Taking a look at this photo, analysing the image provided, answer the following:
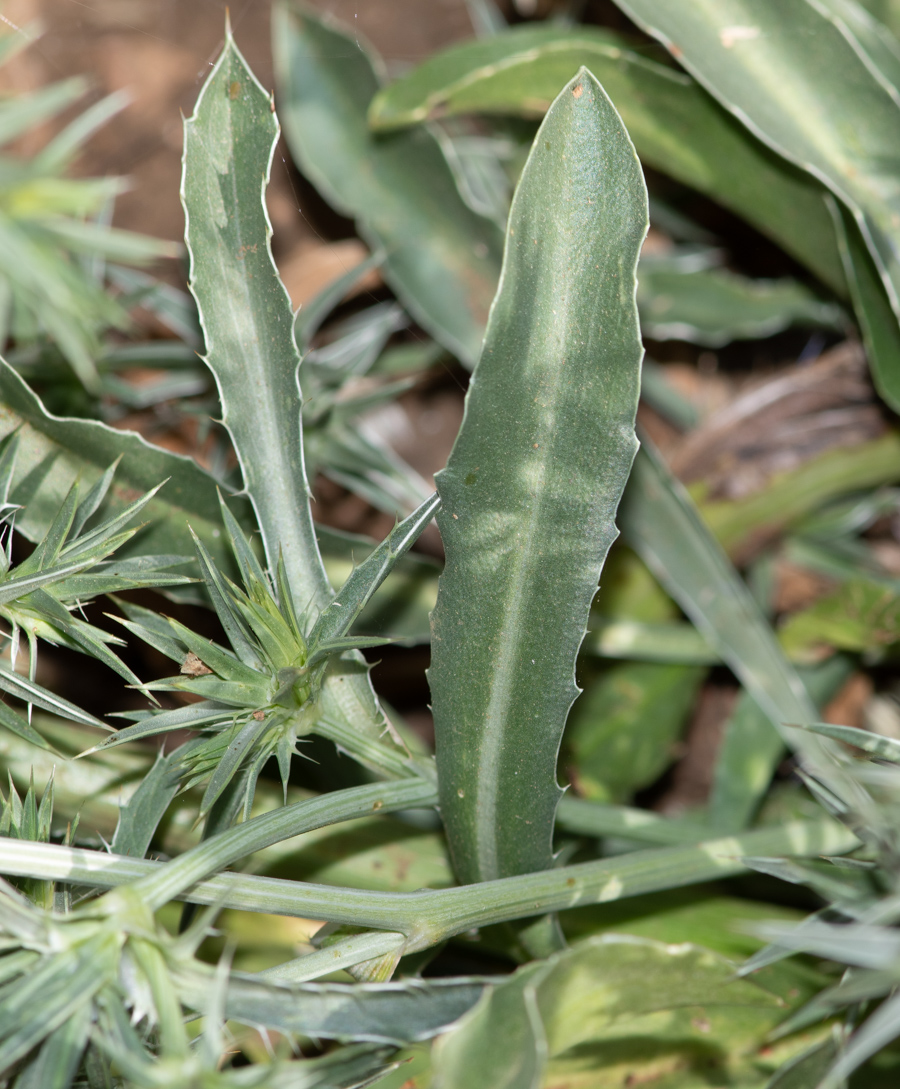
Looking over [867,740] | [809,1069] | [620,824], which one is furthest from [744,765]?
[867,740]

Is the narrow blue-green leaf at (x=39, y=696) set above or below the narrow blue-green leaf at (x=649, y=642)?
above

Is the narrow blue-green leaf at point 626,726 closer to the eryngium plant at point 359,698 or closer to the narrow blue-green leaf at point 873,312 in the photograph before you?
the eryngium plant at point 359,698

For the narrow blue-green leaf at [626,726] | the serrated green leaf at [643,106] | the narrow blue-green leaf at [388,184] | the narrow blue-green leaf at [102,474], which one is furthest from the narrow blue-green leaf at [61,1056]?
the serrated green leaf at [643,106]

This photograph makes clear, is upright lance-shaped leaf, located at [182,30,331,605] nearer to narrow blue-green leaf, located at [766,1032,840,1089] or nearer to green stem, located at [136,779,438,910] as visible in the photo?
green stem, located at [136,779,438,910]

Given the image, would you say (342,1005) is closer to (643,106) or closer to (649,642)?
(649,642)

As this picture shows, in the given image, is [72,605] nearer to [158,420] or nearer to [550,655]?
[550,655]

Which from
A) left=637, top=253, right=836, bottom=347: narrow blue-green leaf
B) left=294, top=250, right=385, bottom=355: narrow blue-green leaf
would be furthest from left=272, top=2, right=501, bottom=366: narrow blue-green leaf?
left=637, top=253, right=836, bottom=347: narrow blue-green leaf

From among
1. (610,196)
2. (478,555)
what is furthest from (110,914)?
(610,196)
